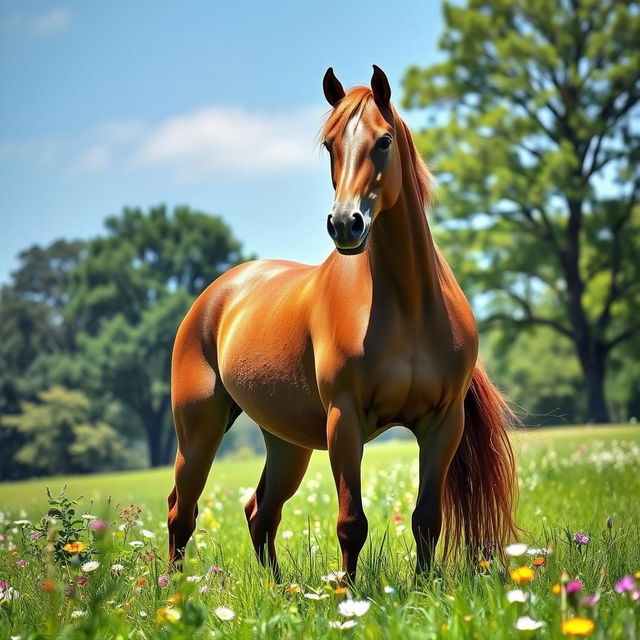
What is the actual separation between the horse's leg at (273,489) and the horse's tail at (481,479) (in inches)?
43.1

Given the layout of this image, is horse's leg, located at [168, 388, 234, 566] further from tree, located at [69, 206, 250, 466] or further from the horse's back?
tree, located at [69, 206, 250, 466]

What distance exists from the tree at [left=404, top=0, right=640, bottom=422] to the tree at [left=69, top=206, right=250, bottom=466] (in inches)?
701

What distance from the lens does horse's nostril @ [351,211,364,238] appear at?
11.2 feet

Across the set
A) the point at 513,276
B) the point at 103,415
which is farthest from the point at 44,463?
the point at 513,276

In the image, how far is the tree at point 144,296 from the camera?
1618 inches

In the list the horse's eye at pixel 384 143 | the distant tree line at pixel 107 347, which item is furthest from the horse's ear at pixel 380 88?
the distant tree line at pixel 107 347

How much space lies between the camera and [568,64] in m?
28.2

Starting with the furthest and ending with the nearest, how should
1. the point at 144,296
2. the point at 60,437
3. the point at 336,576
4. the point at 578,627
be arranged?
the point at 144,296 → the point at 60,437 → the point at 336,576 → the point at 578,627

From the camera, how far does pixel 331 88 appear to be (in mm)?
4066

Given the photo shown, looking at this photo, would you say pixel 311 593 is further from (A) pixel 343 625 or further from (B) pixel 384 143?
(B) pixel 384 143

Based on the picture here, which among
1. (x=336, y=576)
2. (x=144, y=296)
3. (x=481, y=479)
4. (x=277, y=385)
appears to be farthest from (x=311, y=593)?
(x=144, y=296)

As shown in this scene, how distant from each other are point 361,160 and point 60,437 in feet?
121

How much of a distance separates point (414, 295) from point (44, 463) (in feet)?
120

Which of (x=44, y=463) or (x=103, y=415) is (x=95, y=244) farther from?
(x=44, y=463)
